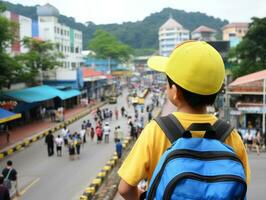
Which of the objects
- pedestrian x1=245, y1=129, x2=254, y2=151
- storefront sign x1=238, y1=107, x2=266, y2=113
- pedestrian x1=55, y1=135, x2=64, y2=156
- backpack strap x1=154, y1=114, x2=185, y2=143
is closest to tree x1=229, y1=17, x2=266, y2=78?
storefront sign x1=238, y1=107, x2=266, y2=113

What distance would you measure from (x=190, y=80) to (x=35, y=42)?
36.4m

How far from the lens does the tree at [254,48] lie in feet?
95.6

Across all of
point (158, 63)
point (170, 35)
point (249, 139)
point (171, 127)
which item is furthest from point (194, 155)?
point (170, 35)

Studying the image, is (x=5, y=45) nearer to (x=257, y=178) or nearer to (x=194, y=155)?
(x=257, y=178)

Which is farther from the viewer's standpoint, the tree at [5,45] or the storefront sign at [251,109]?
the tree at [5,45]

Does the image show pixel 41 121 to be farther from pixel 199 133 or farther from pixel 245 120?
pixel 199 133

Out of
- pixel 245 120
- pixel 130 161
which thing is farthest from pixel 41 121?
pixel 130 161

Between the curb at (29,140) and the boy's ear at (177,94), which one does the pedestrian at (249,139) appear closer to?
the curb at (29,140)

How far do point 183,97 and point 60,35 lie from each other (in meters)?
54.0

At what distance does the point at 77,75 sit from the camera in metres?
42.3

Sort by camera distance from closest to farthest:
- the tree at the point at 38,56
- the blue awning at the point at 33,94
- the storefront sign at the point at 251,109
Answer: the storefront sign at the point at 251,109
the blue awning at the point at 33,94
the tree at the point at 38,56

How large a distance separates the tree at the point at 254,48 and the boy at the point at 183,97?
28510mm

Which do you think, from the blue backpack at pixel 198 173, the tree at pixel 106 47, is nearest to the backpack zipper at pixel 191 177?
the blue backpack at pixel 198 173

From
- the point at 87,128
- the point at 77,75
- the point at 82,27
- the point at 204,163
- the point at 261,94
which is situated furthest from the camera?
the point at 82,27
